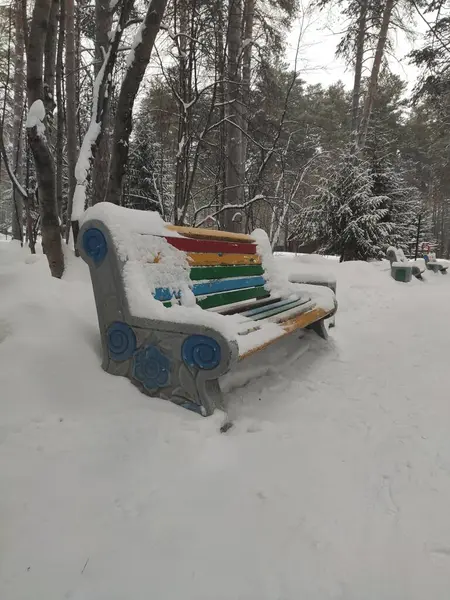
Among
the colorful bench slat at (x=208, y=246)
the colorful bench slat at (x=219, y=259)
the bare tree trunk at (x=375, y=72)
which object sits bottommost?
the colorful bench slat at (x=219, y=259)

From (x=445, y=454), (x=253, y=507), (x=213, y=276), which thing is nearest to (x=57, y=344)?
(x=213, y=276)

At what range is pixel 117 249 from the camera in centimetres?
205

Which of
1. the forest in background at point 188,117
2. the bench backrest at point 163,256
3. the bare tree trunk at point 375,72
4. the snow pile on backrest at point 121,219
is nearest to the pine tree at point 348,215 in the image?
the forest in background at point 188,117

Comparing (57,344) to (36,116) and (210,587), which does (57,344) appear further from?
(36,116)

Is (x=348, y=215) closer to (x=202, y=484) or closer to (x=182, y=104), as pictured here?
(x=182, y=104)

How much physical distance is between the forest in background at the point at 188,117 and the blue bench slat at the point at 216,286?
58.6 inches

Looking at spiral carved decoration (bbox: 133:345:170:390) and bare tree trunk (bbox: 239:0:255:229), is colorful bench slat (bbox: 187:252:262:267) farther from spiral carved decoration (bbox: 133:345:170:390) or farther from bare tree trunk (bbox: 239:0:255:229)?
bare tree trunk (bbox: 239:0:255:229)

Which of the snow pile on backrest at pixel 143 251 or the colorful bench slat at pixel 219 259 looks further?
the colorful bench slat at pixel 219 259

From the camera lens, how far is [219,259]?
2887mm

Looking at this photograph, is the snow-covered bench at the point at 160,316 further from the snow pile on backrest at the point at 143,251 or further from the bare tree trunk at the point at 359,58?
the bare tree trunk at the point at 359,58

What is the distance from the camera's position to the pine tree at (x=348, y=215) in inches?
505

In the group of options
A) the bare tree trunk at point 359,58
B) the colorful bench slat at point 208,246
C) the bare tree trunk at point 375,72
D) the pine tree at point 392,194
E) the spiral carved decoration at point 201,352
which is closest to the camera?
the spiral carved decoration at point 201,352

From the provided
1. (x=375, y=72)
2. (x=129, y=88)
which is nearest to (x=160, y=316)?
(x=129, y=88)

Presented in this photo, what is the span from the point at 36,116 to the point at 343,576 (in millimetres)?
3392
